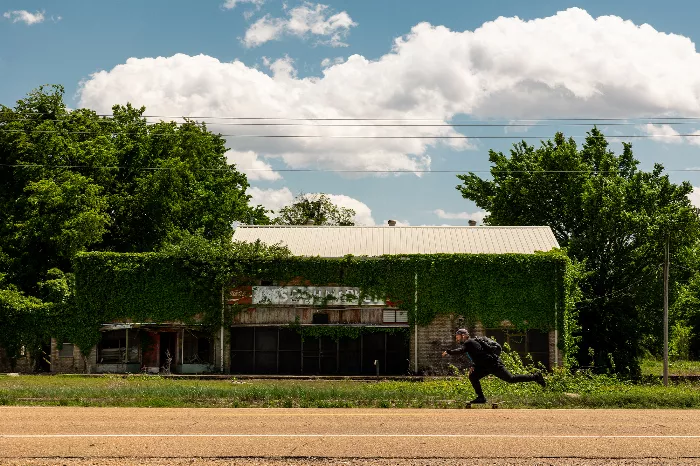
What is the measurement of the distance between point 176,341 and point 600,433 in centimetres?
3488

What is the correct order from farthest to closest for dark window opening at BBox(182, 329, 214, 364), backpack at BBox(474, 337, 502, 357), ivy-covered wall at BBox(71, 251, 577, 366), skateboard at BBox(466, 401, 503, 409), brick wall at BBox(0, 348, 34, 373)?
brick wall at BBox(0, 348, 34, 373), dark window opening at BBox(182, 329, 214, 364), ivy-covered wall at BBox(71, 251, 577, 366), skateboard at BBox(466, 401, 503, 409), backpack at BBox(474, 337, 502, 357)

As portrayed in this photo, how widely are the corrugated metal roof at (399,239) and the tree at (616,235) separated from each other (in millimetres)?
3678

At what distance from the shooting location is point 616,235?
51750 mm

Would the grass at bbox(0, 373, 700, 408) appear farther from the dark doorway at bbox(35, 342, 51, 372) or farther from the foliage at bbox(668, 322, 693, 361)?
the foliage at bbox(668, 322, 693, 361)

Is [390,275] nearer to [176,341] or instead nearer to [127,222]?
[176,341]

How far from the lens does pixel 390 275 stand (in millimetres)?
44062

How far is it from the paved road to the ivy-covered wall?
1103 inches

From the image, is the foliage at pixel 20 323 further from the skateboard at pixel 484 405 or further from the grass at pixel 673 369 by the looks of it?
the grass at pixel 673 369

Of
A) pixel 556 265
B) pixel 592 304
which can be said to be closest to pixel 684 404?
pixel 556 265

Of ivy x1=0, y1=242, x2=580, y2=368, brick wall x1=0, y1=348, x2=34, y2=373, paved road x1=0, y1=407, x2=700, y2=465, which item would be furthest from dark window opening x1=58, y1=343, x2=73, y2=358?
paved road x1=0, y1=407, x2=700, y2=465

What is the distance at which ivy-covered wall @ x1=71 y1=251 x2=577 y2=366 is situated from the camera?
143ft

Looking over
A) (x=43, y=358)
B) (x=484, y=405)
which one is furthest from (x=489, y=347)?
(x=43, y=358)

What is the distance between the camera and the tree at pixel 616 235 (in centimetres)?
4978

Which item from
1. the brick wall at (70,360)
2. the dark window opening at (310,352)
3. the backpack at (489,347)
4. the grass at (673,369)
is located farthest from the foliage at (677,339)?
the backpack at (489,347)
